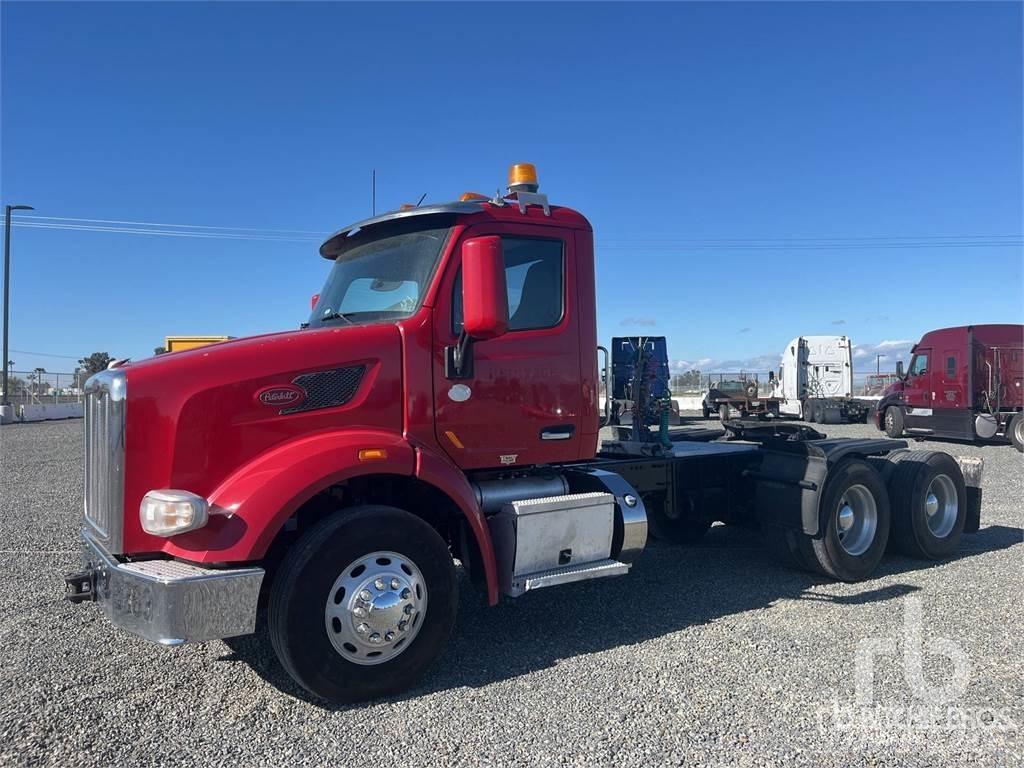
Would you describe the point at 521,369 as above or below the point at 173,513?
above

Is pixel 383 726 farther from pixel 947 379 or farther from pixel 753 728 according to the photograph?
pixel 947 379

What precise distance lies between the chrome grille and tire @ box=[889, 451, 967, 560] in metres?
6.31

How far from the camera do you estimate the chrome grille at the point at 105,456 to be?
12.6 ft

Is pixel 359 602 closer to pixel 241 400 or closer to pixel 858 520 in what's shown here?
pixel 241 400

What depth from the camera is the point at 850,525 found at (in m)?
6.53

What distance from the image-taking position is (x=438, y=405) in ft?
14.9

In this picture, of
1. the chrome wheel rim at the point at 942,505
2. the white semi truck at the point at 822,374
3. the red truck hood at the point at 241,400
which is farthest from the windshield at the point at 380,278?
the white semi truck at the point at 822,374

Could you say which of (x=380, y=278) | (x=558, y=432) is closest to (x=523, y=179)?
(x=380, y=278)

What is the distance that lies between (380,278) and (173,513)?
1.93 m

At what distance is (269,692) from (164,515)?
1209 millimetres

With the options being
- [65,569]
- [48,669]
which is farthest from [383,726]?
[65,569]

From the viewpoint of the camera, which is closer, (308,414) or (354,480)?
(308,414)

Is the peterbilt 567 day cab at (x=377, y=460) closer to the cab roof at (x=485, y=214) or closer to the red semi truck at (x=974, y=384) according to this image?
the cab roof at (x=485, y=214)

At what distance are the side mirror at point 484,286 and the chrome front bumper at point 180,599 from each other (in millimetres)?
1683
